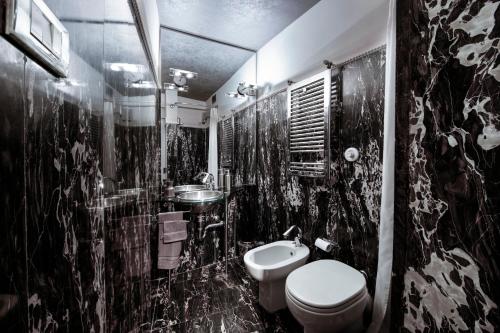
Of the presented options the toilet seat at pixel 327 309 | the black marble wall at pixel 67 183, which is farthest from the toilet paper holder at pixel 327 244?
the black marble wall at pixel 67 183

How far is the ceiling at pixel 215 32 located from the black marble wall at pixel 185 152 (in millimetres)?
421

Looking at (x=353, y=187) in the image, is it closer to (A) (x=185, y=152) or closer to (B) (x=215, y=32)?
(A) (x=185, y=152)

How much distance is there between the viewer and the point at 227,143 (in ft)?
9.10

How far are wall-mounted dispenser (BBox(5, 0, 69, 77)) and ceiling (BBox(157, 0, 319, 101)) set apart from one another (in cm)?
189

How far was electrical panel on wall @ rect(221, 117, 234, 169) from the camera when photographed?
8.96 ft

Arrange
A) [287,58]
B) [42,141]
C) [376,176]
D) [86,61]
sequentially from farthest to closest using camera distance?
[287,58]
[376,176]
[86,61]
[42,141]

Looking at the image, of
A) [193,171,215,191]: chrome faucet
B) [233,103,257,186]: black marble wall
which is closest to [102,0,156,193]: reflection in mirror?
[193,171,215,191]: chrome faucet

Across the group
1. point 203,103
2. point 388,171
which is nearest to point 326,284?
point 388,171

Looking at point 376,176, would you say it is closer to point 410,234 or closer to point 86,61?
point 410,234

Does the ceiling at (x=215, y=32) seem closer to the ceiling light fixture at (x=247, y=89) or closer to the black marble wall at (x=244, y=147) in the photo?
the ceiling light fixture at (x=247, y=89)

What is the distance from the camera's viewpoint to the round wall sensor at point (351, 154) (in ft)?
5.11

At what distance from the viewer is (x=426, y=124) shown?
1.01m

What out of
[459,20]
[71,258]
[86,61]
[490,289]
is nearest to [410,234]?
[490,289]

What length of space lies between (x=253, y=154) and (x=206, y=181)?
0.68m
